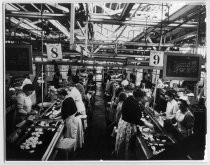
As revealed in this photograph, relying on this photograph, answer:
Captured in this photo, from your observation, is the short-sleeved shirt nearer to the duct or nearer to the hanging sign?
the hanging sign

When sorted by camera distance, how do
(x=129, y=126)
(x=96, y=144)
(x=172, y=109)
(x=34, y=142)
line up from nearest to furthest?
(x=34, y=142) < (x=129, y=126) < (x=172, y=109) < (x=96, y=144)

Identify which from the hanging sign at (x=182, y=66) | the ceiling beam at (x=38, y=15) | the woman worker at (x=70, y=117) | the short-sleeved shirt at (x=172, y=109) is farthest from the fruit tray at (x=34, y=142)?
the short-sleeved shirt at (x=172, y=109)

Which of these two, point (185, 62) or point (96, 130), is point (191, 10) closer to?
point (185, 62)

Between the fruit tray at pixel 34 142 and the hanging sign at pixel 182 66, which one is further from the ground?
the hanging sign at pixel 182 66

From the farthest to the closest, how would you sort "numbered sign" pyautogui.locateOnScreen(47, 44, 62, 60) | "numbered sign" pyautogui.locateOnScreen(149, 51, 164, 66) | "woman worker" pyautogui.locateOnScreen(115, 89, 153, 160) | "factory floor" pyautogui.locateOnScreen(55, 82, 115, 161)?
"factory floor" pyautogui.locateOnScreen(55, 82, 115, 161) → "numbered sign" pyautogui.locateOnScreen(149, 51, 164, 66) → "numbered sign" pyautogui.locateOnScreen(47, 44, 62, 60) → "woman worker" pyautogui.locateOnScreen(115, 89, 153, 160)

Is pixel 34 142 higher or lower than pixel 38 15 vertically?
lower

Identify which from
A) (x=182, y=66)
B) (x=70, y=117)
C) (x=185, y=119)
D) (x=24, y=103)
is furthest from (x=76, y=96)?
(x=182, y=66)

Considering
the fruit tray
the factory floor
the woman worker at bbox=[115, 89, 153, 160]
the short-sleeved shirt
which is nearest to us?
the fruit tray

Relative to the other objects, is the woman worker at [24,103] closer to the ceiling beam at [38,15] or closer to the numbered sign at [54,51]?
the numbered sign at [54,51]

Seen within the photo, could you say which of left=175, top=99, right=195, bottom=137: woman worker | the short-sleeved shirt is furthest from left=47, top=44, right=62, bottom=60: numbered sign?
the short-sleeved shirt

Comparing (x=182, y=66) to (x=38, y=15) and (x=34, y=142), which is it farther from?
(x=34, y=142)

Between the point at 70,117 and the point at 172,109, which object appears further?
the point at 172,109

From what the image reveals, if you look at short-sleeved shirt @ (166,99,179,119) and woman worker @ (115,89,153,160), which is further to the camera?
short-sleeved shirt @ (166,99,179,119)

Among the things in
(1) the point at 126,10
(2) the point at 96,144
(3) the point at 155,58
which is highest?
(1) the point at 126,10
